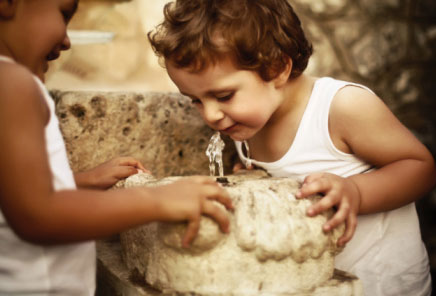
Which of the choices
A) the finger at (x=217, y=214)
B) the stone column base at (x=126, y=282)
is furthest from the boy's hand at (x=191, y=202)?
the stone column base at (x=126, y=282)

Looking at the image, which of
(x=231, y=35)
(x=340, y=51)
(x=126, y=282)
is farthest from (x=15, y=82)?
(x=340, y=51)

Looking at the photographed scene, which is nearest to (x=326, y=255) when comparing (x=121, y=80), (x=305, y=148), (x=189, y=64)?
(x=305, y=148)

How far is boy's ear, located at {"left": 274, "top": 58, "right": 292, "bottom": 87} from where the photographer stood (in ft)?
4.43

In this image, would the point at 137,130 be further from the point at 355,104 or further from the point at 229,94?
the point at 355,104

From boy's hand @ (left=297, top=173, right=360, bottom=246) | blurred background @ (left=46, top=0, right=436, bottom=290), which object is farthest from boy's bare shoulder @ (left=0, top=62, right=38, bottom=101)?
blurred background @ (left=46, top=0, right=436, bottom=290)

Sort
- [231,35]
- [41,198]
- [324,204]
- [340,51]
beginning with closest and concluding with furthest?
1. [41,198]
2. [324,204]
3. [231,35]
4. [340,51]

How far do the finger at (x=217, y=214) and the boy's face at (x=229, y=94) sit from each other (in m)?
0.46

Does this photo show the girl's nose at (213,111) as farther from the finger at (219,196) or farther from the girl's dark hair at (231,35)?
the finger at (219,196)

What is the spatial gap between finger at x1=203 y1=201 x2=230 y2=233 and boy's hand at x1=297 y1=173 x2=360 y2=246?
0.66 ft

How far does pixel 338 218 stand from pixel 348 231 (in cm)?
6

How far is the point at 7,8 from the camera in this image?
790 mm

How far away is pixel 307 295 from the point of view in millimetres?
908

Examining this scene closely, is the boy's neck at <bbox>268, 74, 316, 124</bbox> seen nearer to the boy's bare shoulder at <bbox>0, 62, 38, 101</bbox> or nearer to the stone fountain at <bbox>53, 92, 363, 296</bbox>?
the stone fountain at <bbox>53, 92, 363, 296</bbox>

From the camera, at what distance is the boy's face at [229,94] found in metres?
1.22
